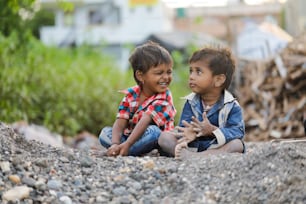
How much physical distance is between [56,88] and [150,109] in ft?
23.7

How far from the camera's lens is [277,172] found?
421cm

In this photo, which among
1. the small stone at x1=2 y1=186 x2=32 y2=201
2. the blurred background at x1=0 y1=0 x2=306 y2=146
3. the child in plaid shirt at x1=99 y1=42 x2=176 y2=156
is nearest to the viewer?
the small stone at x1=2 y1=186 x2=32 y2=201

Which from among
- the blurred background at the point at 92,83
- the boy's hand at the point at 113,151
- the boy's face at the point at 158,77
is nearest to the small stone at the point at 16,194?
the boy's hand at the point at 113,151

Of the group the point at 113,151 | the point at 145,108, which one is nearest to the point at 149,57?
the point at 145,108

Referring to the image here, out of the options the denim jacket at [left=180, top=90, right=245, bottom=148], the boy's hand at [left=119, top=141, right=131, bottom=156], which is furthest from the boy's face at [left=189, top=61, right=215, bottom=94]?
the boy's hand at [left=119, top=141, right=131, bottom=156]

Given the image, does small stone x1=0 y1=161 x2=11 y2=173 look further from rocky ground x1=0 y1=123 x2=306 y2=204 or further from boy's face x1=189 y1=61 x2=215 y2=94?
boy's face x1=189 y1=61 x2=215 y2=94

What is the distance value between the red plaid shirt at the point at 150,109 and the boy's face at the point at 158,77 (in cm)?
7

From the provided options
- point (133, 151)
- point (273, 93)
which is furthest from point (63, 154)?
point (273, 93)

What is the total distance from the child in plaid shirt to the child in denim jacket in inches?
6.5

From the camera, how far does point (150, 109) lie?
5719 millimetres

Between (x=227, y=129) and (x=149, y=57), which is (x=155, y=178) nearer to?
(x=227, y=129)

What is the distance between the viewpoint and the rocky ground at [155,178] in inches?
158

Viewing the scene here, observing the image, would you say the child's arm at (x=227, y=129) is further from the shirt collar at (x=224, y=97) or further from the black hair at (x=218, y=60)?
the black hair at (x=218, y=60)

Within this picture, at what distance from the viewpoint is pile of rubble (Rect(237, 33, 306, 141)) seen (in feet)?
38.8
